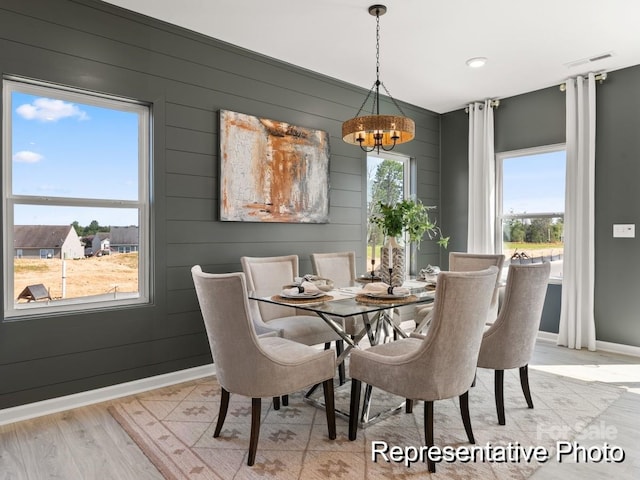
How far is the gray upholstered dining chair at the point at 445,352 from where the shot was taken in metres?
2.02

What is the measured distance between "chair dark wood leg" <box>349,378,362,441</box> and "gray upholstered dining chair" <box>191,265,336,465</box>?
0.23 m

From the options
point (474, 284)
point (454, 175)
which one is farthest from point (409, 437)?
point (454, 175)

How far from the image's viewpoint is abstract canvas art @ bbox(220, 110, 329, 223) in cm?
362

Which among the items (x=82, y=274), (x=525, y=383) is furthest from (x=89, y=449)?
(x=525, y=383)

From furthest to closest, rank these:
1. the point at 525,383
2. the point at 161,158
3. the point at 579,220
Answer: the point at 579,220 → the point at 161,158 → the point at 525,383

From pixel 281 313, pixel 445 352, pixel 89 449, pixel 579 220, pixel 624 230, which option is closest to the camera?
pixel 445 352

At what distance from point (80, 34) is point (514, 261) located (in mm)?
4939

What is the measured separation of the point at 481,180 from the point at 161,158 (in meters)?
3.85

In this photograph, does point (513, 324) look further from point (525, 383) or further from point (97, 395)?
point (97, 395)

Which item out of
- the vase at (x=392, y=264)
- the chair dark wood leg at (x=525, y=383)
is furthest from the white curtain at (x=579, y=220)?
the vase at (x=392, y=264)

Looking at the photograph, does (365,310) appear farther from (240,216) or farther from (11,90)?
(11,90)

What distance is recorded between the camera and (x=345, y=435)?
245cm

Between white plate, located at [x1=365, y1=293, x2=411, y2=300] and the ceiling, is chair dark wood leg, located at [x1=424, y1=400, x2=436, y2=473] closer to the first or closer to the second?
white plate, located at [x1=365, y1=293, x2=411, y2=300]

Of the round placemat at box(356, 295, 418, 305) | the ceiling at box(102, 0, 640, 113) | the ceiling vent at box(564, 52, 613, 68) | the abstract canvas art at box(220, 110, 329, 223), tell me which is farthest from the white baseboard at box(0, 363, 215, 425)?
the ceiling vent at box(564, 52, 613, 68)
